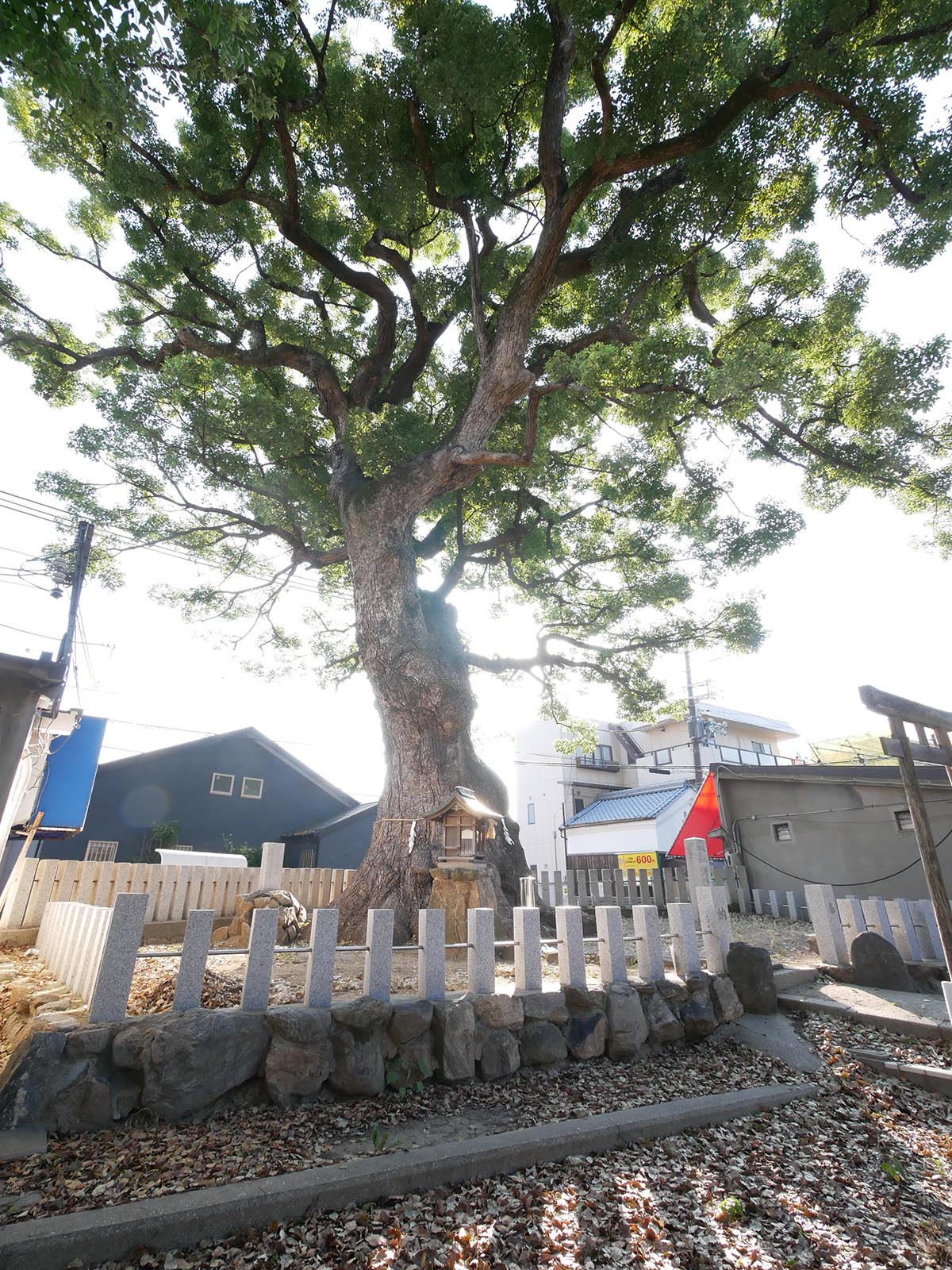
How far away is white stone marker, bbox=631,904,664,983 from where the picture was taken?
15.2 ft

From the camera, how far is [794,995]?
5.43 m

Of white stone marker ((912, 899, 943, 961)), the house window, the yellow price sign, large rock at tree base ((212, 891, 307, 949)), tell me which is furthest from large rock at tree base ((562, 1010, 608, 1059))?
the house window

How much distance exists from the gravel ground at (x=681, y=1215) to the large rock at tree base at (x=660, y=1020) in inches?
35.4

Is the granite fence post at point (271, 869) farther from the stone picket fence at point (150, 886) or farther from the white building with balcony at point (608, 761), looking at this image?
the white building with balcony at point (608, 761)

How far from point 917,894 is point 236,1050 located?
453 inches

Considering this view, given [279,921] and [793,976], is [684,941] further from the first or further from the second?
[279,921]

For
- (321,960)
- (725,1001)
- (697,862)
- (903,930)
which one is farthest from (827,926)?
(321,960)

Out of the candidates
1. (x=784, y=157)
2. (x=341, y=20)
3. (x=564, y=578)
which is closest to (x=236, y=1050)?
(x=564, y=578)

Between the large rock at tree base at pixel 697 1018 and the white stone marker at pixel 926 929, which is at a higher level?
the white stone marker at pixel 926 929

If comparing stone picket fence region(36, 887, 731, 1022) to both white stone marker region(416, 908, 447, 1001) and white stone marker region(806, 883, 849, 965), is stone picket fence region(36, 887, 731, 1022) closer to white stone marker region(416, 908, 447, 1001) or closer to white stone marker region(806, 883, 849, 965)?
white stone marker region(416, 908, 447, 1001)

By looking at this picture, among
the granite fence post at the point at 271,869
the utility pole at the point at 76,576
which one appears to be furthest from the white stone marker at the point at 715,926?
the utility pole at the point at 76,576

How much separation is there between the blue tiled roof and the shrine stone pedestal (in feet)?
51.3

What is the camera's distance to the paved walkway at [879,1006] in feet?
15.4

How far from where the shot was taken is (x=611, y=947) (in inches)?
179
